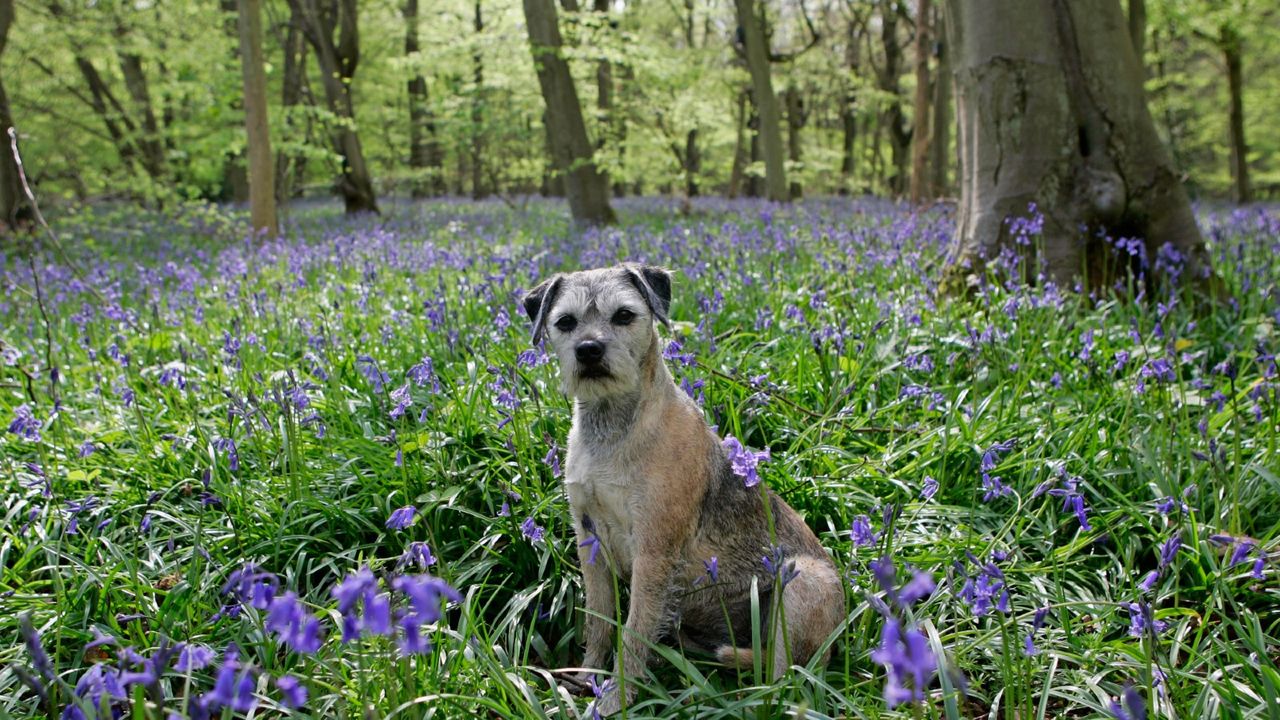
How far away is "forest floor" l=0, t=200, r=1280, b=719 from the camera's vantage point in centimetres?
239

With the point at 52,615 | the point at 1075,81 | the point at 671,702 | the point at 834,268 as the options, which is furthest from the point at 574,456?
the point at 1075,81

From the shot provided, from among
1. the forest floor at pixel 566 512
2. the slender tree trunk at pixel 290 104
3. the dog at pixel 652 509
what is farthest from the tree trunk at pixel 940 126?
the dog at pixel 652 509

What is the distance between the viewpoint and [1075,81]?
6.34 m

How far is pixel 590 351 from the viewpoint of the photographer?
2822 millimetres

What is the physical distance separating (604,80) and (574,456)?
20.7m

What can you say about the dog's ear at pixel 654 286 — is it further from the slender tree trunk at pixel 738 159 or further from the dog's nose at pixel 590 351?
the slender tree trunk at pixel 738 159

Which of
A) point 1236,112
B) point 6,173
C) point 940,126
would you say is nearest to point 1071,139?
point 6,173

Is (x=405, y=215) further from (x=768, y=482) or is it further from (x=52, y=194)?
(x=768, y=482)

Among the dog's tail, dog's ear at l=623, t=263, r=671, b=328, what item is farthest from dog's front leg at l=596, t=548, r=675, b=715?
dog's ear at l=623, t=263, r=671, b=328

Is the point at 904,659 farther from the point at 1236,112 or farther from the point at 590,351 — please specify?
the point at 1236,112

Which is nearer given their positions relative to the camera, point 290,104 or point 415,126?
point 290,104

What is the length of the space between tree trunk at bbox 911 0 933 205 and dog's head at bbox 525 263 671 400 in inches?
568

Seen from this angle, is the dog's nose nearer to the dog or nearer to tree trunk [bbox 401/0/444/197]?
the dog

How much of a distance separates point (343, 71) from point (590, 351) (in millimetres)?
23327
